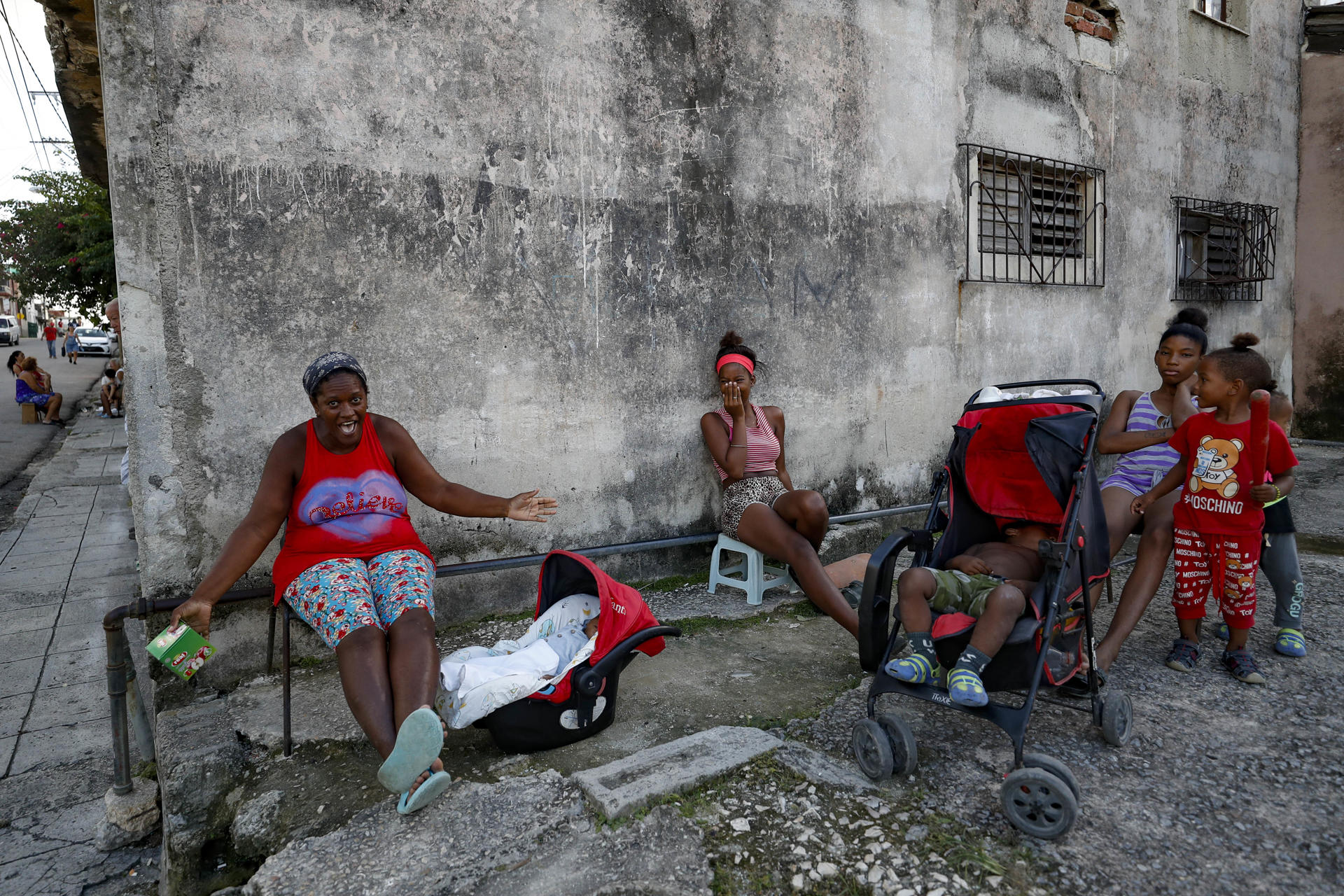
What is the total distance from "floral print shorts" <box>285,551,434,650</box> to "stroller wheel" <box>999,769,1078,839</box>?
2046 millimetres

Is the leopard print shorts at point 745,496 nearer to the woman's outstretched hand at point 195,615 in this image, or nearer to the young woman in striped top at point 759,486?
the young woman in striped top at point 759,486

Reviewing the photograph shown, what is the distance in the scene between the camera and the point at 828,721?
3193 mm

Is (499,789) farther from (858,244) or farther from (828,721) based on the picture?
(858,244)

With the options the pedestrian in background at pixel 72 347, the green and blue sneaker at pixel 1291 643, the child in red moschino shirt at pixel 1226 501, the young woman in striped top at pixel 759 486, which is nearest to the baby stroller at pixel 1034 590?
the child in red moschino shirt at pixel 1226 501

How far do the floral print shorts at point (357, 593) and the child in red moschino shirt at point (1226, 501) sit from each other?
3.23 m

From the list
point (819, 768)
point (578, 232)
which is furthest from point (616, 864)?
point (578, 232)

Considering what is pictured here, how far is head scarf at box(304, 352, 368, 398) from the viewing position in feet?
10.6

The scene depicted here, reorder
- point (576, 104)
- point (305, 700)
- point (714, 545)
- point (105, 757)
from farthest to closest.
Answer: point (714, 545)
point (576, 104)
point (105, 757)
point (305, 700)

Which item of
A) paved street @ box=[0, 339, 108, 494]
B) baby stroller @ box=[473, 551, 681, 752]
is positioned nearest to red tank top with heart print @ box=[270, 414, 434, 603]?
baby stroller @ box=[473, 551, 681, 752]

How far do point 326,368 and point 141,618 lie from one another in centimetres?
133

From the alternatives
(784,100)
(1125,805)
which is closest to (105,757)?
(1125,805)

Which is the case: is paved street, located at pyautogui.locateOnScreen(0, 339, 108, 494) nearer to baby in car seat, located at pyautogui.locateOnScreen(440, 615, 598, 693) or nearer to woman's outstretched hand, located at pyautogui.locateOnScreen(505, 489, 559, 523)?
woman's outstretched hand, located at pyautogui.locateOnScreen(505, 489, 559, 523)

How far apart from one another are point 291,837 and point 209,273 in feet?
7.67

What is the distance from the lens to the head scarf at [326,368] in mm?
3230
